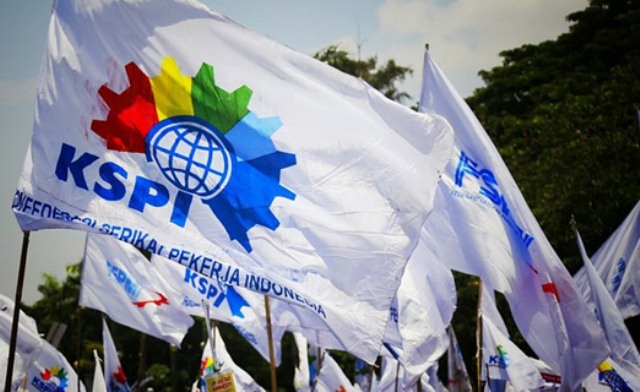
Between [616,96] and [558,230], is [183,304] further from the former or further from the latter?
[616,96]

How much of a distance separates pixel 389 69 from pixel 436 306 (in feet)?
76.3

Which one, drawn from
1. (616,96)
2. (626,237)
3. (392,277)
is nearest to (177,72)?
(392,277)

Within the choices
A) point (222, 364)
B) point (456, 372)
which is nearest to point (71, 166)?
point (222, 364)

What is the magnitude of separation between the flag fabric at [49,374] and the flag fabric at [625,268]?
26.1 feet

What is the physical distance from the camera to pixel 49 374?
14555mm

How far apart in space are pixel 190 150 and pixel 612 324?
690 cm

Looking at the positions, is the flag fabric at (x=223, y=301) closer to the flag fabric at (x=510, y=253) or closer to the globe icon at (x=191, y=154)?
the flag fabric at (x=510, y=253)

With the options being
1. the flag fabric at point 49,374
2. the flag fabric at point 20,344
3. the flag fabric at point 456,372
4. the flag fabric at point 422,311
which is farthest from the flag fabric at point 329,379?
the flag fabric at point 20,344

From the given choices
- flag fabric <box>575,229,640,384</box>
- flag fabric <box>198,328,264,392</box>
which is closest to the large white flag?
flag fabric <box>575,229,640,384</box>

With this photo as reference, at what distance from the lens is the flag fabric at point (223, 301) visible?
11789 millimetres

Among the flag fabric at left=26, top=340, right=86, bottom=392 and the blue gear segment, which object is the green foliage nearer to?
the flag fabric at left=26, top=340, right=86, bottom=392

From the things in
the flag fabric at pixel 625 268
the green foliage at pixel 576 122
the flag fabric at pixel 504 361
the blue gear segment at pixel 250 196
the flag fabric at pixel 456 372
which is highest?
the green foliage at pixel 576 122

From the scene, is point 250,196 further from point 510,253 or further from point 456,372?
point 456,372

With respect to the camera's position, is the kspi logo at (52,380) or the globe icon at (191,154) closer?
the globe icon at (191,154)
